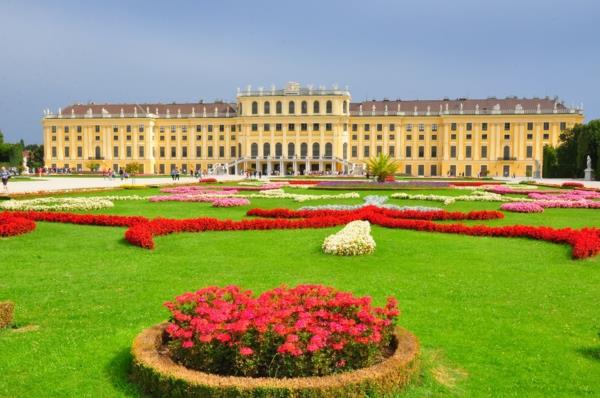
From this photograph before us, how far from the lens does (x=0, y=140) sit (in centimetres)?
6950

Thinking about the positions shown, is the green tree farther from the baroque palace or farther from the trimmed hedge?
the trimmed hedge

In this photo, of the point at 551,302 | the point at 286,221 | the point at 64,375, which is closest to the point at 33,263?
the point at 64,375

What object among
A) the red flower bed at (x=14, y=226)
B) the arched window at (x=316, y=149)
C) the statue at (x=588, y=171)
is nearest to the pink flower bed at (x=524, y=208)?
the red flower bed at (x=14, y=226)

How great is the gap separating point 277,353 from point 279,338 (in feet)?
0.47

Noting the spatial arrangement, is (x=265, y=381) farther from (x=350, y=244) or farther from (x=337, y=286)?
(x=350, y=244)

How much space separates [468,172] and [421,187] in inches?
1779

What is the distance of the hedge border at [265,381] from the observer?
4.09 meters

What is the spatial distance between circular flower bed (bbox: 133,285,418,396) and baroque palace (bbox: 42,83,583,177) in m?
65.9

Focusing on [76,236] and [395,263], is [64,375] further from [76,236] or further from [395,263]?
[76,236]

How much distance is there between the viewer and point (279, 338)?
4480 millimetres

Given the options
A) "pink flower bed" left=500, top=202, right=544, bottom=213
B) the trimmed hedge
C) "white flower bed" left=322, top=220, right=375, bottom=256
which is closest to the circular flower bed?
the trimmed hedge

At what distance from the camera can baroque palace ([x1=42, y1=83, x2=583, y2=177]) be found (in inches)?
2830

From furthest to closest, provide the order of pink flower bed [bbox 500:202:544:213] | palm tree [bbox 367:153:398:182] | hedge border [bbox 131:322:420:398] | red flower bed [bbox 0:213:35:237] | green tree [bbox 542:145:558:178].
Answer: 1. green tree [bbox 542:145:558:178]
2. palm tree [bbox 367:153:398:182]
3. pink flower bed [bbox 500:202:544:213]
4. red flower bed [bbox 0:213:35:237]
5. hedge border [bbox 131:322:420:398]

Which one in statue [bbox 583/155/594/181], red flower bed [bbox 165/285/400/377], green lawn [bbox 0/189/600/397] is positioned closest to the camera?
red flower bed [bbox 165/285/400/377]
